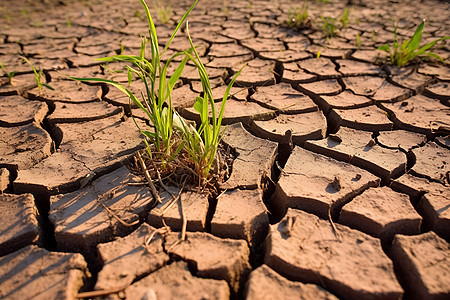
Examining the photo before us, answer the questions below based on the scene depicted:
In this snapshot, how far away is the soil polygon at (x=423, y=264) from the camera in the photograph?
100cm

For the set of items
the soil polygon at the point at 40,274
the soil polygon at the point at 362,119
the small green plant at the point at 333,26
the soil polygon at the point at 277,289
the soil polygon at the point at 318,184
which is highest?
the small green plant at the point at 333,26

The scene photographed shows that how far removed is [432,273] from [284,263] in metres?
0.43

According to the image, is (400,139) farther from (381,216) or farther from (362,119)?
(381,216)

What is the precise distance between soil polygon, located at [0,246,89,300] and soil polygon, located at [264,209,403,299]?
583mm

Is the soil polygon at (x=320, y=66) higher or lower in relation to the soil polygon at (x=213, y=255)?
higher

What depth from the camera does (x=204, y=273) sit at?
105 centimetres

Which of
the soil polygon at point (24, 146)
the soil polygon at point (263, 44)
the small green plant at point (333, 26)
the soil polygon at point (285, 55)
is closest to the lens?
the soil polygon at point (24, 146)

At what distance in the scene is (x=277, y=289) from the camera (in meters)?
1.00

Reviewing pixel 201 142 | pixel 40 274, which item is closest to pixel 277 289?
pixel 201 142

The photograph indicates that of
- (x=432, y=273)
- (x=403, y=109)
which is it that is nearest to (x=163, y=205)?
(x=432, y=273)

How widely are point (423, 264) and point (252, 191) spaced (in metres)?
0.61

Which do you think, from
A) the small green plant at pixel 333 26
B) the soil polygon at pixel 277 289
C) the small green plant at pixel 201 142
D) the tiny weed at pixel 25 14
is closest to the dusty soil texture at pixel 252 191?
the soil polygon at pixel 277 289

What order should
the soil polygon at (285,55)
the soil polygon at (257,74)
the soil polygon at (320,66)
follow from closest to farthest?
the soil polygon at (257,74), the soil polygon at (320,66), the soil polygon at (285,55)

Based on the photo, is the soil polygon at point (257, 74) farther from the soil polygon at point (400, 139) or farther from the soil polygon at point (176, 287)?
the soil polygon at point (176, 287)
